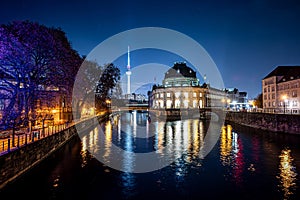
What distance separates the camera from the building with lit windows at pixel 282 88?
79.4 metres

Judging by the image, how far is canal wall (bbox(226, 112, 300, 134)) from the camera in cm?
4457

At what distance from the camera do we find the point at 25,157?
20.5 m

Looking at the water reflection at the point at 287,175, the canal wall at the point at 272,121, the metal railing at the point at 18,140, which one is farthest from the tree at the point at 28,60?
the canal wall at the point at 272,121

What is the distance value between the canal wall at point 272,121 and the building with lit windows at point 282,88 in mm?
18600

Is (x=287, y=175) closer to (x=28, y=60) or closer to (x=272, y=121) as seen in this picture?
(x=28, y=60)

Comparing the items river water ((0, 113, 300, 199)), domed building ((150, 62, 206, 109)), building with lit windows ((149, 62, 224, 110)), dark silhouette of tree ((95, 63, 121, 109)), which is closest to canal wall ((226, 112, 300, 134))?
river water ((0, 113, 300, 199))

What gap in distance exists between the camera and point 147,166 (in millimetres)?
24234

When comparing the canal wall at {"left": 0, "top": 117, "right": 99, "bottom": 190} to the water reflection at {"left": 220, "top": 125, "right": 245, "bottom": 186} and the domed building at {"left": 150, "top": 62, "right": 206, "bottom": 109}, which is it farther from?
the domed building at {"left": 150, "top": 62, "right": 206, "bottom": 109}

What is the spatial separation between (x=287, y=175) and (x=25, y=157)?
2166 centimetres

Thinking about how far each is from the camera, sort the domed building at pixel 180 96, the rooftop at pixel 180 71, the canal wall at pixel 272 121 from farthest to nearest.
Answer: the rooftop at pixel 180 71 < the domed building at pixel 180 96 < the canal wall at pixel 272 121

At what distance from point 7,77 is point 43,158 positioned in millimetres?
15458

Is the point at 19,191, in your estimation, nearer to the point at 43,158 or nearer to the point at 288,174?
the point at 43,158

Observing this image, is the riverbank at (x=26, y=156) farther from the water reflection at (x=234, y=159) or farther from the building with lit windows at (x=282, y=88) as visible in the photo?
the building with lit windows at (x=282, y=88)

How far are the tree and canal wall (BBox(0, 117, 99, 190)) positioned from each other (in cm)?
496
